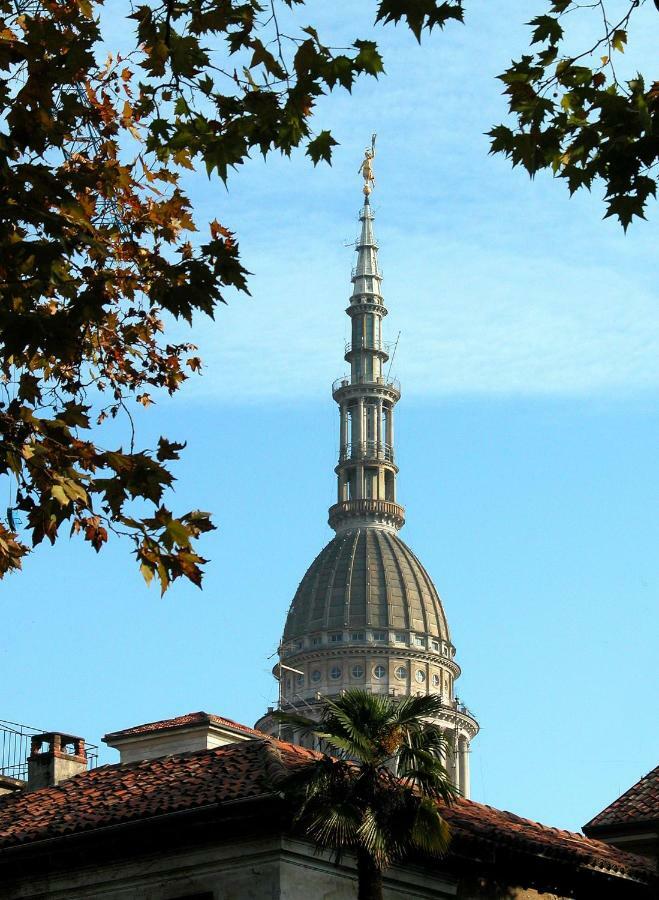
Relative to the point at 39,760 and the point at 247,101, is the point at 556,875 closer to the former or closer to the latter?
the point at 39,760

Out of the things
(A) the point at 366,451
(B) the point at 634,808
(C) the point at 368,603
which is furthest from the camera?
(A) the point at 366,451

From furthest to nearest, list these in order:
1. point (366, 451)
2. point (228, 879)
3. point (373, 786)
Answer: point (366, 451), point (228, 879), point (373, 786)

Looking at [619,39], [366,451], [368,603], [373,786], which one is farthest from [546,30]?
[366,451]

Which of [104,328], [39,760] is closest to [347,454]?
[39,760]

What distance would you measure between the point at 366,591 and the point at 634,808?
10680 centimetres

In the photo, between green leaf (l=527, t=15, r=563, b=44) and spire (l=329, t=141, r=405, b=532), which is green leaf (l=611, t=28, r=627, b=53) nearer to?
green leaf (l=527, t=15, r=563, b=44)

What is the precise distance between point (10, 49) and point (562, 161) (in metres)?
4.49

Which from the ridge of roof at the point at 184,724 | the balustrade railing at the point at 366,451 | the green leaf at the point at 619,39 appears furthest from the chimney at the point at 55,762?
the balustrade railing at the point at 366,451

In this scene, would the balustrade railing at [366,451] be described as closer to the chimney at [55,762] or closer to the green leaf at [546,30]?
the chimney at [55,762]

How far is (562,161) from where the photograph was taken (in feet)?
48.9

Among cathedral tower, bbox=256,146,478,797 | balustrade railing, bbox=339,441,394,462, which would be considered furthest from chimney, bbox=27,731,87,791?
balustrade railing, bbox=339,441,394,462

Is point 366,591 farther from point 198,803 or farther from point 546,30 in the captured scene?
point 546,30

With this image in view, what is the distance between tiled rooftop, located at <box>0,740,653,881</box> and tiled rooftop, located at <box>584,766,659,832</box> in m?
1.26

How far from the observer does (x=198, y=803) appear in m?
28.6
